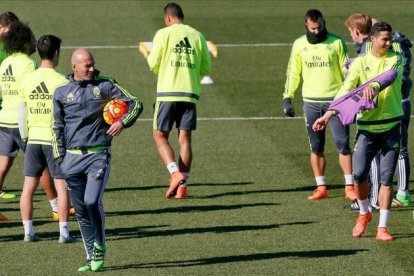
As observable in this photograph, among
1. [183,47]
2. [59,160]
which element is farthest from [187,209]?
[59,160]

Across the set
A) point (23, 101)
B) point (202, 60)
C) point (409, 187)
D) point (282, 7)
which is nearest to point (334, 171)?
point (409, 187)

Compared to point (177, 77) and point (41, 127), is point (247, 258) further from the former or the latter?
point (177, 77)

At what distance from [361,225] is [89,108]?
3746mm

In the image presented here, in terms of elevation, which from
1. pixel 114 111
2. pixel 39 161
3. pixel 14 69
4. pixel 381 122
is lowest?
pixel 39 161

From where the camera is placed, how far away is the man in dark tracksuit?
13969 millimetres

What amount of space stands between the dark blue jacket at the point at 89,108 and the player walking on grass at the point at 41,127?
1093 millimetres

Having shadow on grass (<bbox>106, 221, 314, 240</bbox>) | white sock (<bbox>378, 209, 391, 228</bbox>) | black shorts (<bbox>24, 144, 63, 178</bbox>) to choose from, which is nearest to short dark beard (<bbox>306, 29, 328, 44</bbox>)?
shadow on grass (<bbox>106, 221, 314, 240</bbox>)

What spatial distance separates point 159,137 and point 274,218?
106 inches

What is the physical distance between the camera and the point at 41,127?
1547 centimetres

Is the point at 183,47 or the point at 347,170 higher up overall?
the point at 183,47

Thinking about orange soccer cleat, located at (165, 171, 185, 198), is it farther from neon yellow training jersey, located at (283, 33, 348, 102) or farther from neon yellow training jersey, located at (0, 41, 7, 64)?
neon yellow training jersey, located at (0, 41, 7, 64)

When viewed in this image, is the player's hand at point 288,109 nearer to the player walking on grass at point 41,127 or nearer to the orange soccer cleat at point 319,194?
the orange soccer cleat at point 319,194

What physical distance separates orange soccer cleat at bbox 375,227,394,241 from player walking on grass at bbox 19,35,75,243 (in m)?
3.55

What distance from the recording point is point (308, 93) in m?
18.1
